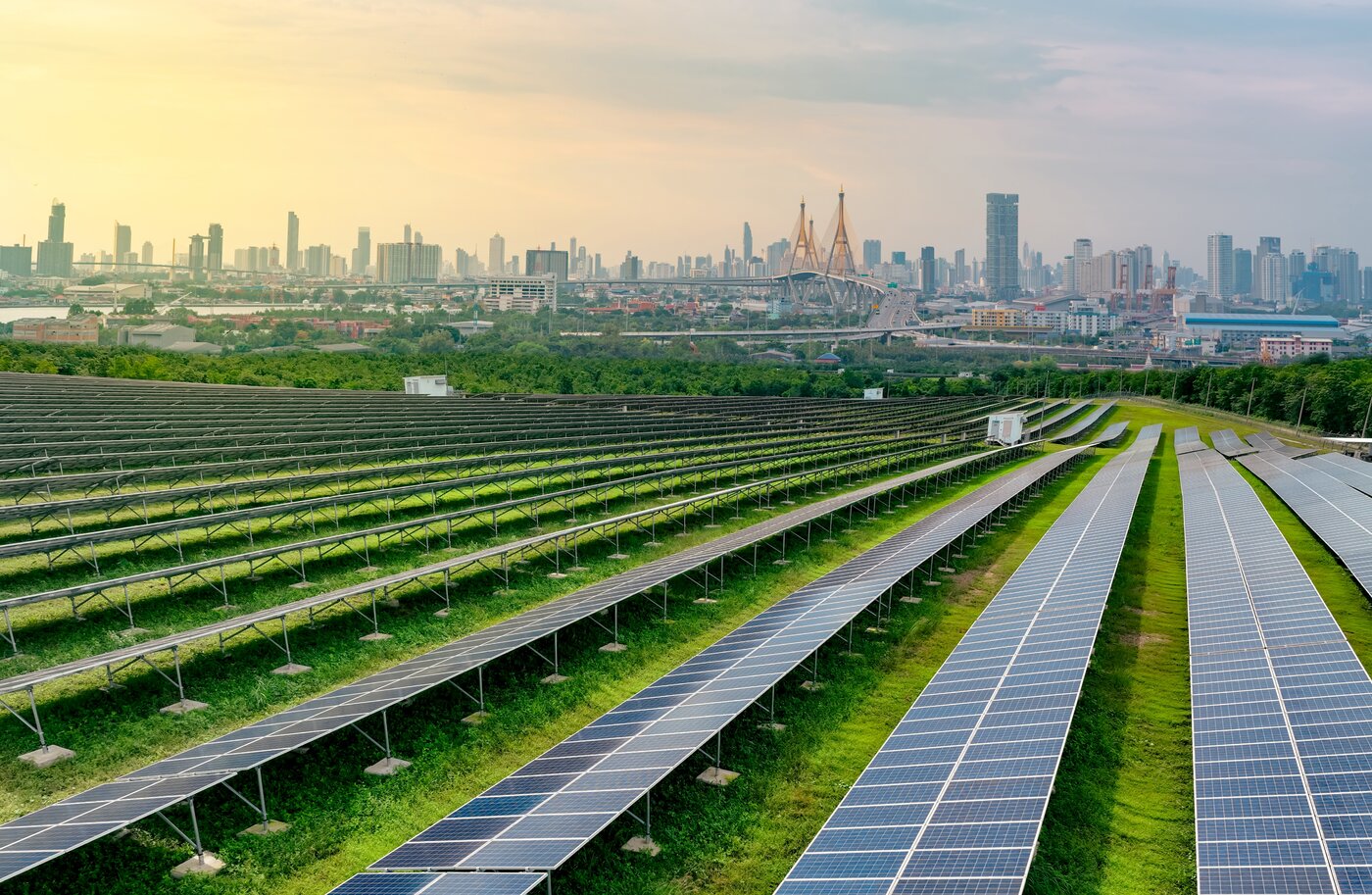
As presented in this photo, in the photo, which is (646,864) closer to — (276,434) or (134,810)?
(134,810)

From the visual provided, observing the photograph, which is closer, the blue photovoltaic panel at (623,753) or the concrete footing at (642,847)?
the blue photovoltaic panel at (623,753)

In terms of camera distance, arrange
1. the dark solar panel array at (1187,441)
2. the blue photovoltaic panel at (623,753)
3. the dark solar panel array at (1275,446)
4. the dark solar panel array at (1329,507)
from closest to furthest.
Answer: the blue photovoltaic panel at (623,753) < the dark solar panel array at (1329,507) < the dark solar panel array at (1275,446) < the dark solar panel array at (1187,441)

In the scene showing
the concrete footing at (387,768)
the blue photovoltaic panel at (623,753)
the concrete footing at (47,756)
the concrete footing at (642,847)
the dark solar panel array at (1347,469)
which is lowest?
the concrete footing at (642,847)

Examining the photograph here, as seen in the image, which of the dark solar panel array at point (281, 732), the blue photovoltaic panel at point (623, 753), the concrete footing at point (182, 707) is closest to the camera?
the dark solar panel array at point (281, 732)

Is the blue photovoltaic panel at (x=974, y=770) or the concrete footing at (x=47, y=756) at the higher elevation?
the blue photovoltaic panel at (x=974, y=770)

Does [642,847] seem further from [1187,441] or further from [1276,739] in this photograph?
[1187,441]

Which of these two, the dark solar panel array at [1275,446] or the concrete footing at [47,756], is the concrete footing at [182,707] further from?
the dark solar panel array at [1275,446]

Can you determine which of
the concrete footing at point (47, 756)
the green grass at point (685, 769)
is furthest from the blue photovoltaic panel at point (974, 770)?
the concrete footing at point (47, 756)
